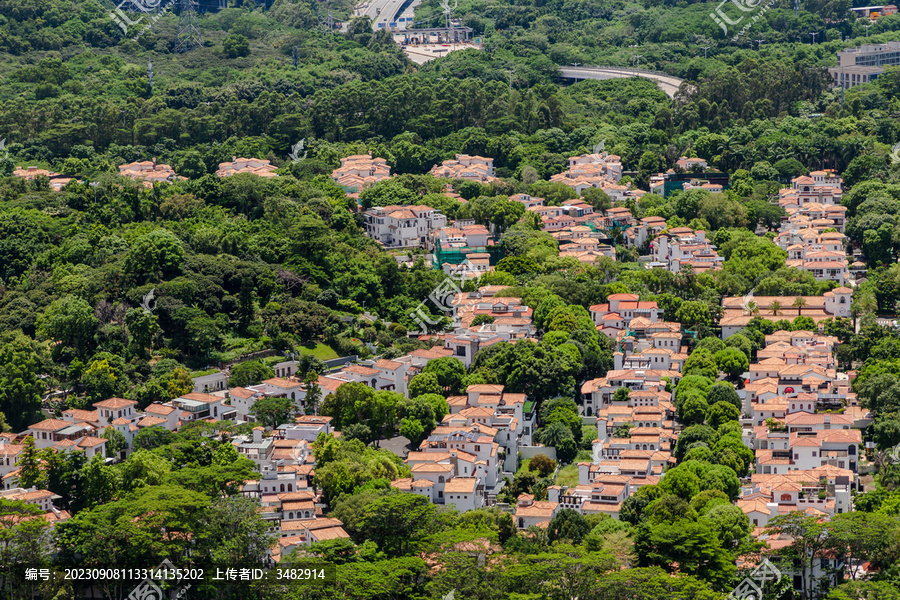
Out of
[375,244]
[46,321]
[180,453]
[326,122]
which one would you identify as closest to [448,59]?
[326,122]

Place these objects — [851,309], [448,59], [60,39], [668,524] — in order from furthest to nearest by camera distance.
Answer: [448,59] < [60,39] < [851,309] < [668,524]

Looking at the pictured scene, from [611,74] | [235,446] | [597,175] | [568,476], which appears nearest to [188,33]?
[611,74]

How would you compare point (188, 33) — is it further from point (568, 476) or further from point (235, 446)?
point (568, 476)

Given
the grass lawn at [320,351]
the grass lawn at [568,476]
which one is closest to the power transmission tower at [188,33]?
the grass lawn at [320,351]

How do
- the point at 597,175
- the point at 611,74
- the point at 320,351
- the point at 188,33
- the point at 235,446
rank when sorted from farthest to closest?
the point at 611,74, the point at 188,33, the point at 597,175, the point at 320,351, the point at 235,446

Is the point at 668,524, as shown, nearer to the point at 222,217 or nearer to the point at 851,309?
the point at 851,309

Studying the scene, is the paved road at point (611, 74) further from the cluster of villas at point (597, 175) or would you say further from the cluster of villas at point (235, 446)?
the cluster of villas at point (235, 446)

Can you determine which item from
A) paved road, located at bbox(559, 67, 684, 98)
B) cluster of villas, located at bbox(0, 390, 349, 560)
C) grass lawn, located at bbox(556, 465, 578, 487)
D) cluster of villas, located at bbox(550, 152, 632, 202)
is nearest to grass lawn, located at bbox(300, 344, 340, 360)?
cluster of villas, located at bbox(0, 390, 349, 560)
